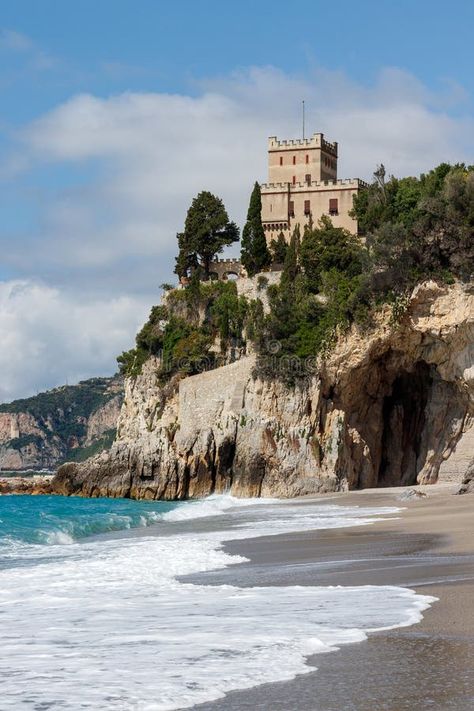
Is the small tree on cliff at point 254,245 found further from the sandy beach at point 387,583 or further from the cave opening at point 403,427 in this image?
the sandy beach at point 387,583

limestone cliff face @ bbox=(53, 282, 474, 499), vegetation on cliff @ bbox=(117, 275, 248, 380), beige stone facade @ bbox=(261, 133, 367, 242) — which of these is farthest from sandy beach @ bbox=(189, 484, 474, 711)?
beige stone facade @ bbox=(261, 133, 367, 242)

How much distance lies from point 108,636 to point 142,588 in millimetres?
3620

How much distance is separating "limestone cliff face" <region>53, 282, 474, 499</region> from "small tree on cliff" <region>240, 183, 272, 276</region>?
833 cm

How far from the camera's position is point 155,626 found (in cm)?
984

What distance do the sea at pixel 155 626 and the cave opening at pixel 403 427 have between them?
2740 cm

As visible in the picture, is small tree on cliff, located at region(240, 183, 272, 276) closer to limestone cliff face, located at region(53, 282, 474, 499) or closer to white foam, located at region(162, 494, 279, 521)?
limestone cliff face, located at region(53, 282, 474, 499)

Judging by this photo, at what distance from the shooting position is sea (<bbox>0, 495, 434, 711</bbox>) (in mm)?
7316

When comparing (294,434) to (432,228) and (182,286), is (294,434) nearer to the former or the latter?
(432,228)

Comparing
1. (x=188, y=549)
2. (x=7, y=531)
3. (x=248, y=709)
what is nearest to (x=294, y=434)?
(x=7, y=531)

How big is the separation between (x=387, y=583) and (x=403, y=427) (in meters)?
33.9

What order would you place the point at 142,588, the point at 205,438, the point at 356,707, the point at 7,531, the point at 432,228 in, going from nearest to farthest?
the point at 356,707 < the point at 142,588 < the point at 7,531 < the point at 432,228 < the point at 205,438

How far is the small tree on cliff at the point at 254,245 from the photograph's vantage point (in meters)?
52.5

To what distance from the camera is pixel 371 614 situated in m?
9.86

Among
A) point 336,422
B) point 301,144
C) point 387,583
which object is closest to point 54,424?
point 301,144
